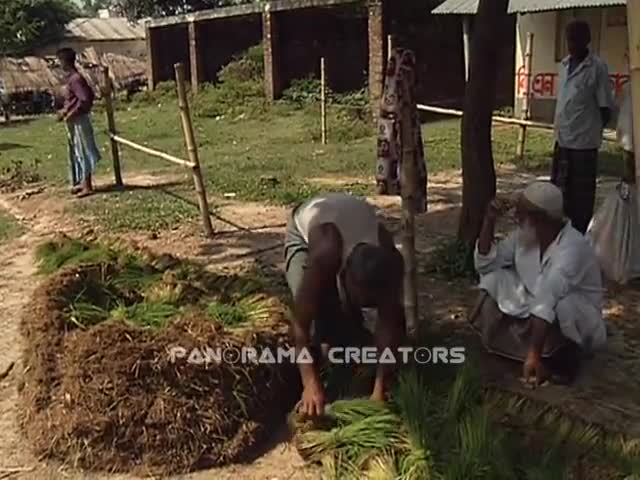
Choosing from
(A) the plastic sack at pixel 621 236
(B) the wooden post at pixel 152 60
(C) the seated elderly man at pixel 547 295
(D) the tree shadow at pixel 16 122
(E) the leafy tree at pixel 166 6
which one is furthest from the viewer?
(E) the leafy tree at pixel 166 6

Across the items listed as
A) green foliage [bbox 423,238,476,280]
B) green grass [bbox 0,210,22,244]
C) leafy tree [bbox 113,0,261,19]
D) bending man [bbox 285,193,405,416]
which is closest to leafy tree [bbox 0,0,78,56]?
leafy tree [bbox 113,0,261,19]

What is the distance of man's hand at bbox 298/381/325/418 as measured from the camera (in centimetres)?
347

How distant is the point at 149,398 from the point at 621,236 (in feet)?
10.5

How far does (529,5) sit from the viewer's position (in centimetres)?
1355

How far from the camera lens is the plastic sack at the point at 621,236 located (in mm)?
5223

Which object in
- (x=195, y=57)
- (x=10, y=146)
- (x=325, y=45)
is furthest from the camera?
(x=195, y=57)

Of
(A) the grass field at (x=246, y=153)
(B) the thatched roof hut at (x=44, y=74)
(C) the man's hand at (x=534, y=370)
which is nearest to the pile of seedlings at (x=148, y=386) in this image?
(C) the man's hand at (x=534, y=370)

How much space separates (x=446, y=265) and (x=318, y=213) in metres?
2.21

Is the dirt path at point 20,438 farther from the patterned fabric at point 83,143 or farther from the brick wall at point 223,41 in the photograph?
the brick wall at point 223,41

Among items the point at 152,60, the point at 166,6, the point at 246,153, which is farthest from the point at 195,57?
the point at 166,6

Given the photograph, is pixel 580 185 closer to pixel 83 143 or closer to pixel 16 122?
pixel 83 143

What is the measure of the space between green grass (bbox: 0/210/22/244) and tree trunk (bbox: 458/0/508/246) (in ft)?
13.8

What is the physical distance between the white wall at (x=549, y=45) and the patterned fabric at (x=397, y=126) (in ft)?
28.4

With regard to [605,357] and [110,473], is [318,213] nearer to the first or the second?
[110,473]
